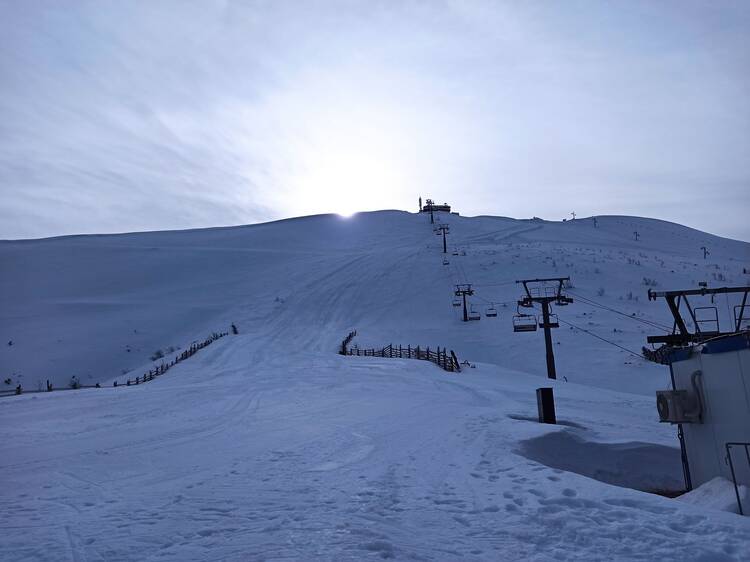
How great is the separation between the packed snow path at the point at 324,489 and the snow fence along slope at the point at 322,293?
63.1 ft

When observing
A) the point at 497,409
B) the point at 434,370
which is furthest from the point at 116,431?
the point at 434,370

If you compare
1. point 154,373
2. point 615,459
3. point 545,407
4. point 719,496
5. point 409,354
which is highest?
Answer: point 154,373

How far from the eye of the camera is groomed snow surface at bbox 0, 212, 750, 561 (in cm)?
593

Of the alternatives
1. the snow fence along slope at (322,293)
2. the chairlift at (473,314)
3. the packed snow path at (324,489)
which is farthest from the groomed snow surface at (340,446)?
the chairlift at (473,314)

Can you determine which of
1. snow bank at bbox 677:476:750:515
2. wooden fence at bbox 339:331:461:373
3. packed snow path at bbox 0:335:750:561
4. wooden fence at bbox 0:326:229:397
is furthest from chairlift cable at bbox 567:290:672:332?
snow bank at bbox 677:476:750:515

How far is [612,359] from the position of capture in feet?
112

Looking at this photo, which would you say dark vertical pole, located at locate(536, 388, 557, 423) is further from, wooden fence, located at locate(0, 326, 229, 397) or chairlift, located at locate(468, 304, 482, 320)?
chairlift, located at locate(468, 304, 482, 320)

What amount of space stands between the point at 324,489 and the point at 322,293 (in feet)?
155

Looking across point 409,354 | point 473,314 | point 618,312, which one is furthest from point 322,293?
point 618,312

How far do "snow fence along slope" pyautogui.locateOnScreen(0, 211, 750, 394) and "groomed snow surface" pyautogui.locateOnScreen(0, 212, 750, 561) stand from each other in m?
0.36

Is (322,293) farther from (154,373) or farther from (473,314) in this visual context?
(154,373)

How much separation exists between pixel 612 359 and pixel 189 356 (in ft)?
76.1

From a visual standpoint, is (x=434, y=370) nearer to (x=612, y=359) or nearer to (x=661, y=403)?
(x=612, y=359)

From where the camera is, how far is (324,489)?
25.9ft
